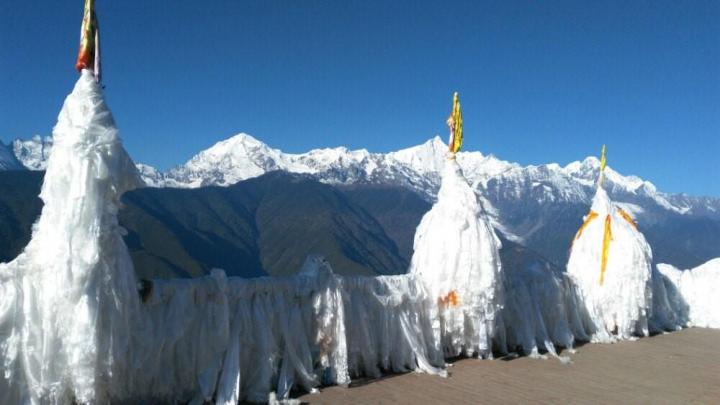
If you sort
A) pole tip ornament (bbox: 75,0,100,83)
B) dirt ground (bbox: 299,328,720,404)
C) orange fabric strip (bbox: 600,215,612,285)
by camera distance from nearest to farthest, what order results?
pole tip ornament (bbox: 75,0,100,83) < dirt ground (bbox: 299,328,720,404) < orange fabric strip (bbox: 600,215,612,285)

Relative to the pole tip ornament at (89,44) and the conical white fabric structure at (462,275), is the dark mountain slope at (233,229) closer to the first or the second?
the conical white fabric structure at (462,275)

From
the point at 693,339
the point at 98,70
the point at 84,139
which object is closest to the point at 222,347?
the point at 84,139

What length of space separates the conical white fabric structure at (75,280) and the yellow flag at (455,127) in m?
5.64

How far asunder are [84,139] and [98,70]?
77cm

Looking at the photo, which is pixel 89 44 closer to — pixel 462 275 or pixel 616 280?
pixel 462 275

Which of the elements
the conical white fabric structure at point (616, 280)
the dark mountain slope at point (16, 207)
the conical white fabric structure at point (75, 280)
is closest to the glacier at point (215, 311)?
the conical white fabric structure at point (75, 280)

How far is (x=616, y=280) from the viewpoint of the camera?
38.2 ft

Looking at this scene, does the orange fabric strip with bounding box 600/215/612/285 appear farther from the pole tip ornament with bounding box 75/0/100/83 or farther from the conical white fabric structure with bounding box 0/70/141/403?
the pole tip ornament with bounding box 75/0/100/83

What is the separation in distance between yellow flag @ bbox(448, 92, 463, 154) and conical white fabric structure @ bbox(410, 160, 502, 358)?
3.12 ft

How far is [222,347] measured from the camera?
21.1ft

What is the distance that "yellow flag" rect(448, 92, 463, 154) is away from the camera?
991 cm

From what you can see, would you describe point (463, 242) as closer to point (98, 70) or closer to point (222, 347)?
point (222, 347)

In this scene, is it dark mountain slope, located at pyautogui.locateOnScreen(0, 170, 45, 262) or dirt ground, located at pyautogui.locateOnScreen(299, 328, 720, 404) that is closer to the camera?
dirt ground, located at pyautogui.locateOnScreen(299, 328, 720, 404)

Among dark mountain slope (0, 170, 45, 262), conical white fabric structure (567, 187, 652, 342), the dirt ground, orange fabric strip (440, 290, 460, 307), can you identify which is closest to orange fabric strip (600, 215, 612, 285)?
conical white fabric structure (567, 187, 652, 342)
